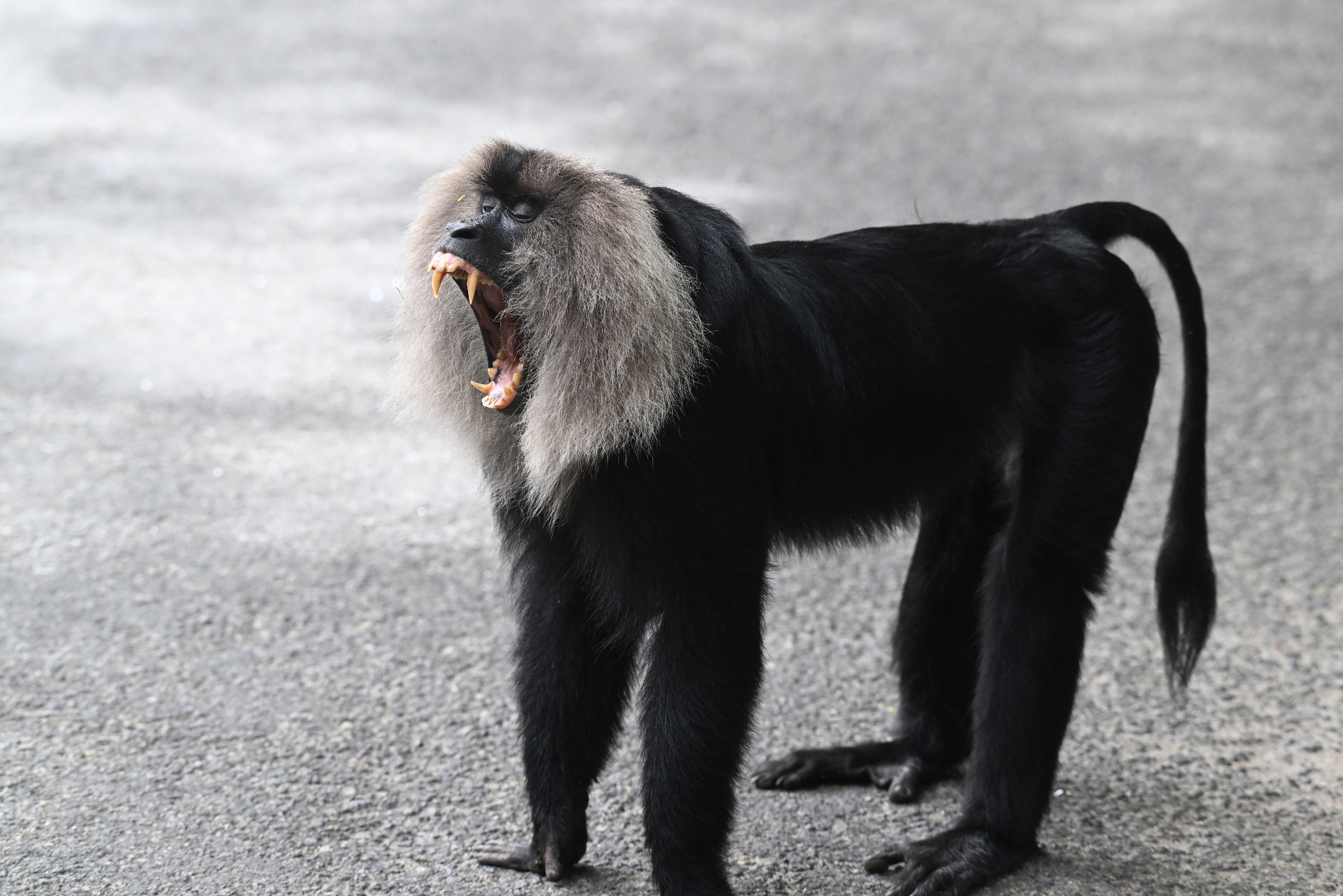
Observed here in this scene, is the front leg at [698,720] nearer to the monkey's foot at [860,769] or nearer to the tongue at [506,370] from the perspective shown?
the tongue at [506,370]

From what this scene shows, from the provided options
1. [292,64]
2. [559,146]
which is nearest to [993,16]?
Result: [559,146]

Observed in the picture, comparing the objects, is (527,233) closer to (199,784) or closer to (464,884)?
(464,884)

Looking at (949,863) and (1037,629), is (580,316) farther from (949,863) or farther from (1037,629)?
(949,863)

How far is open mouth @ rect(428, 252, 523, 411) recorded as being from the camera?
2.29 meters

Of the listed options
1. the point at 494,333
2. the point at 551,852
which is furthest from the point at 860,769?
the point at 494,333

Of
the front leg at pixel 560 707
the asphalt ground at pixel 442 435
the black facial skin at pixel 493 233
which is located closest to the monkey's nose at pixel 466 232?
the black facial skin at pixel 493 233

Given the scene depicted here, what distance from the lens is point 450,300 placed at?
2420 mm

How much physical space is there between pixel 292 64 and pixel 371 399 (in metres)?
3.93

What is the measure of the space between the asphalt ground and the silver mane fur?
108 centimetres

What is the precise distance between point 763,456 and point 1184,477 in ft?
3.64

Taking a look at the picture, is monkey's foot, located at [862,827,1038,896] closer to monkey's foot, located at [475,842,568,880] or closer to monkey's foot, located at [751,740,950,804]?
monkey's foot, located at [751,740,950,804]

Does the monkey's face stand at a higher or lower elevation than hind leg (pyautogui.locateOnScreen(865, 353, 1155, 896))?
higher

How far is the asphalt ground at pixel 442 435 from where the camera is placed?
302 cm

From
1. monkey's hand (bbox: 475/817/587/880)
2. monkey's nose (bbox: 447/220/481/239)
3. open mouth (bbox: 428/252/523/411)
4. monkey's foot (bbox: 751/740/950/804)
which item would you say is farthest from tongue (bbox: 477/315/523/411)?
monkey's foot (bbox: 751/740/950/804)
